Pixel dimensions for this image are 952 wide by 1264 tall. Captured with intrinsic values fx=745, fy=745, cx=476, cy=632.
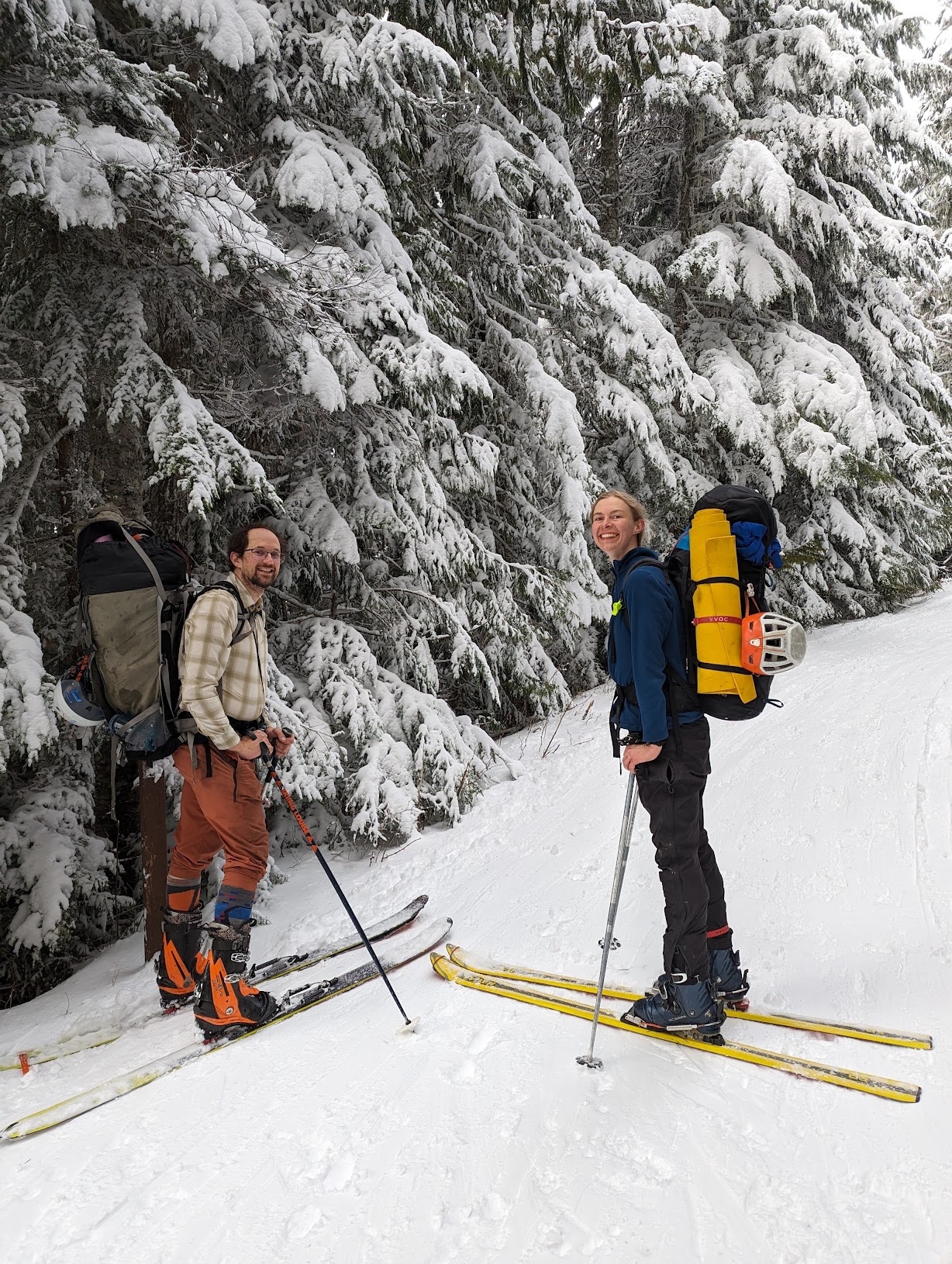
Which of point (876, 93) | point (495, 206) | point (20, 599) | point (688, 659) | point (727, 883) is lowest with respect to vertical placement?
point (727, 883)

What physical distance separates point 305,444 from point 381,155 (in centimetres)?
261

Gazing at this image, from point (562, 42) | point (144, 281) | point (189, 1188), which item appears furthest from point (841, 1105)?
point (562, 42)

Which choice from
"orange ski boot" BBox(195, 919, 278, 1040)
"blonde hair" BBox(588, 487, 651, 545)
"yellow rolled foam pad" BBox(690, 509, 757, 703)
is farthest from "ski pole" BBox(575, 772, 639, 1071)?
"orange ski boot" BBox(195, 919, 278, 1040)

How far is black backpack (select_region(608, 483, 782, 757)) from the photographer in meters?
3.10

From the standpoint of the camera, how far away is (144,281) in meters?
4.73

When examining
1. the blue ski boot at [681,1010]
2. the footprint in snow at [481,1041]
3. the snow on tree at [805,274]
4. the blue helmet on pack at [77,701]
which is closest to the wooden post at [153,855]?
the blue helmet on pack at [77,701]

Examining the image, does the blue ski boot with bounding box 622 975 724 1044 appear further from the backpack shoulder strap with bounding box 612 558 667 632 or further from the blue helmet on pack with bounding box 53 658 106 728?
the blue helmet on pack with bounding box 53 658 106 728

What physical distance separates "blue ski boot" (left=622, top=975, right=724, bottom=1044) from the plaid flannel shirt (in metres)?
2.22

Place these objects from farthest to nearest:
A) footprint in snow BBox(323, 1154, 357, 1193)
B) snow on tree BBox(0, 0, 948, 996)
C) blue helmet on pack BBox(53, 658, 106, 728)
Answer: snow on tree BBox(0, 0, 948, 996)
blue helmet on pack BBox(53, 658, 106, 728)
footprint in snow BBox(323, 1154, 357, 1193)

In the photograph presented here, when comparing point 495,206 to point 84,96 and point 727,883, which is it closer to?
point 84,96

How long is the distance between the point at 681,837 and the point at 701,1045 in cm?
84

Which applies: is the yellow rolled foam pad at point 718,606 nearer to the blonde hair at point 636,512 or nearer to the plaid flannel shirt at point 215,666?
the blonde hair at point 636,512

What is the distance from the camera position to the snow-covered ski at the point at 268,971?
12.4 ft

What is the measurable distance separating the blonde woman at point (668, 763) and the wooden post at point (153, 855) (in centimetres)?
318
